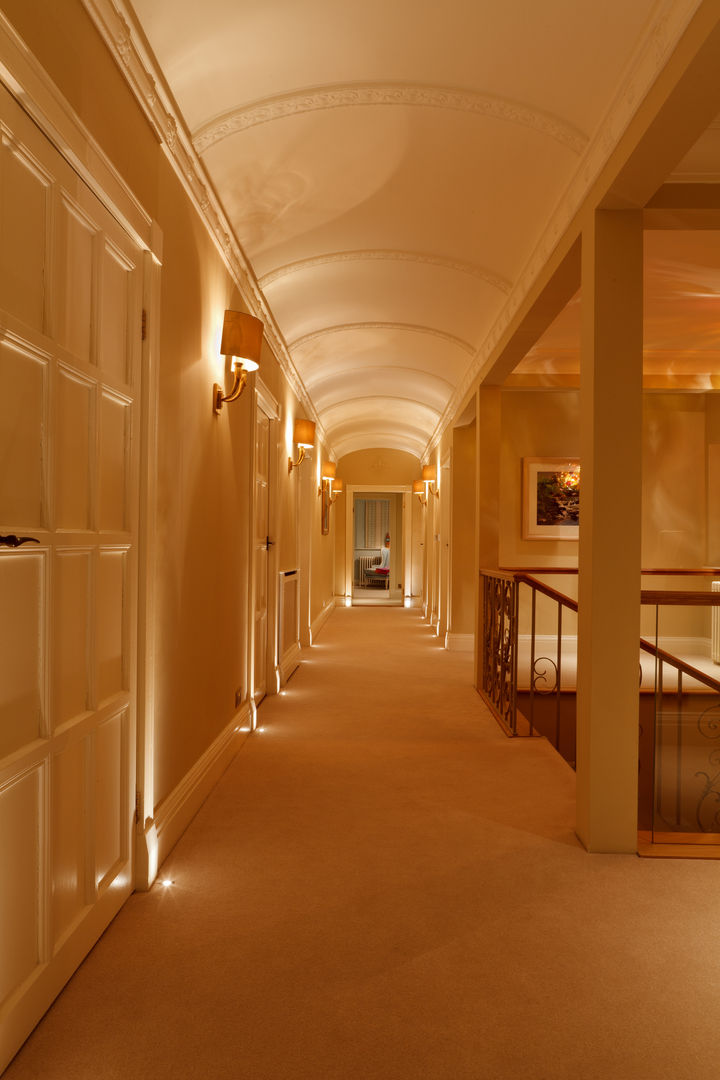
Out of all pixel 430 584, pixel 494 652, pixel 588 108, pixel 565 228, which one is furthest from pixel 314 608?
pixel 588 108

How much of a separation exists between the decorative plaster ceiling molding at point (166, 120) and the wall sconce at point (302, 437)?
8.19 feet

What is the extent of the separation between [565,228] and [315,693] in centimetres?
401

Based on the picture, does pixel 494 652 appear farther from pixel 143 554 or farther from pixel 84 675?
pixel 84 675

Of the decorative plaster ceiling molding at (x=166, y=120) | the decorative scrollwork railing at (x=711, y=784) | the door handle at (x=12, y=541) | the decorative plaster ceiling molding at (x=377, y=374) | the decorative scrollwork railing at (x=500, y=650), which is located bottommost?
the decorative scrollwork railing at (x=711, y=784)

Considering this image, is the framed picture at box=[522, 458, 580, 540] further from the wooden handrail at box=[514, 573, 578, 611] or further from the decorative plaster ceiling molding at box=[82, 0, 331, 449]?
the decorative plaster ceiling molding at box=[82, 0, 331, 449]

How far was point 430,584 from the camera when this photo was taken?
40.1 ft

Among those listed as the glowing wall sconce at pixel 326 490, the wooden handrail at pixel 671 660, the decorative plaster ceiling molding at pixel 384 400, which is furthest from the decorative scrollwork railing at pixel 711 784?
the glowing wall sconce at pixel 326 490

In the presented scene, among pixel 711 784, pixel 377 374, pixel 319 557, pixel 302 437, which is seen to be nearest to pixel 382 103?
pixel 711 784

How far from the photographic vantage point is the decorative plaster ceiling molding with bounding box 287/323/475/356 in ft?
20.7

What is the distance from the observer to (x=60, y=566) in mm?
1969

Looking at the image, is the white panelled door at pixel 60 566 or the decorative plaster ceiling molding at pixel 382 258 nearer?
the white panelled door at pixel 60 566

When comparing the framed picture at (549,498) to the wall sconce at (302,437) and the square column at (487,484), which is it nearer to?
the square column at (487,484)

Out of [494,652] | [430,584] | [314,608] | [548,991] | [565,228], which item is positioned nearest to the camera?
[548,991]

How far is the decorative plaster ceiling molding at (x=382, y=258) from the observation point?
4.65m
